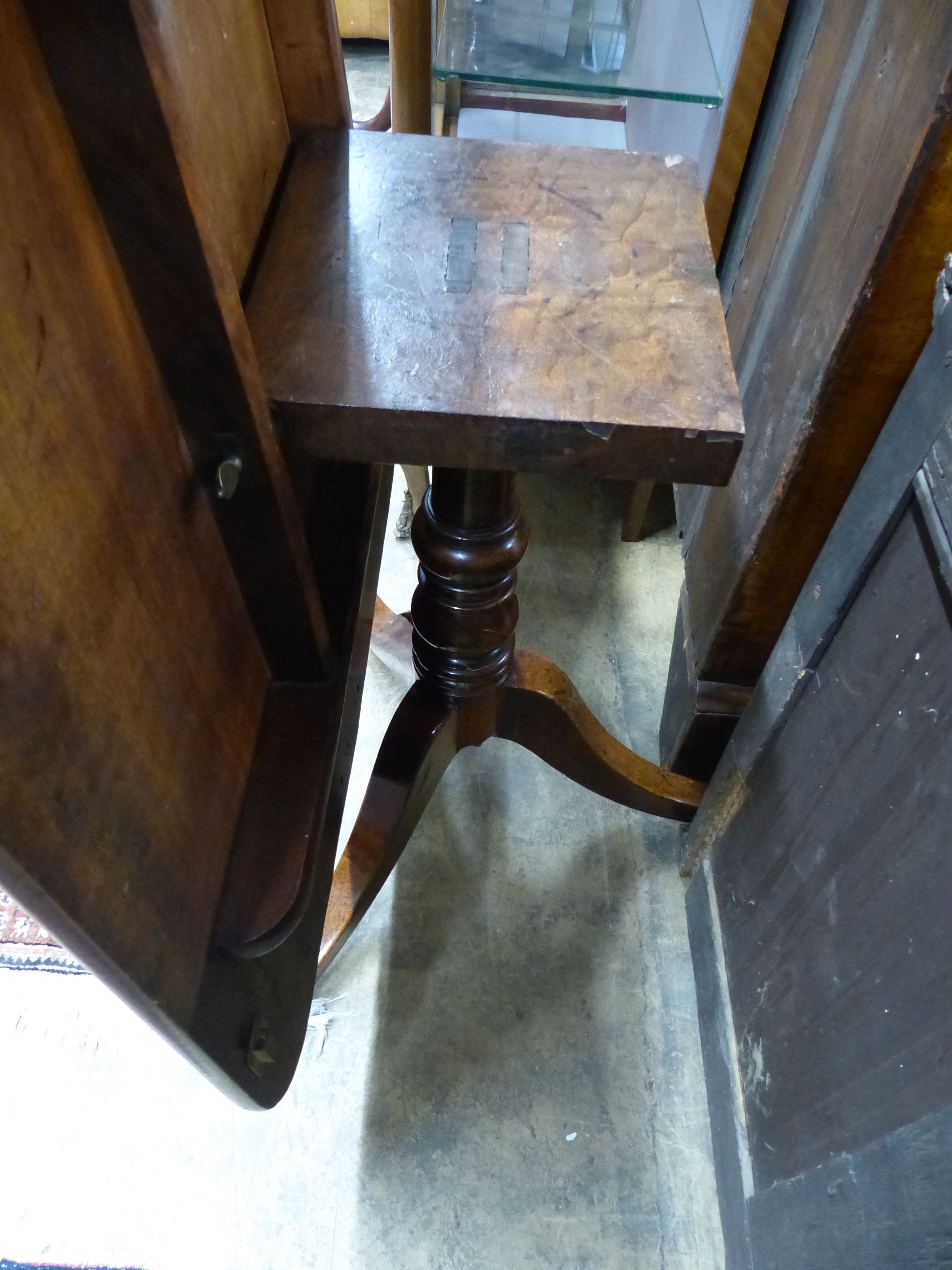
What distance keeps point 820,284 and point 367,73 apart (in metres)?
2.72

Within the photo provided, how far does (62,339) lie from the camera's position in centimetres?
32

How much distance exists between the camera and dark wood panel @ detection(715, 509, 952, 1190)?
1.66ft

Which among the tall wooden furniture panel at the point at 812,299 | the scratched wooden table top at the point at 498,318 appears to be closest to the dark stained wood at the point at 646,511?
the tall wooden furniture panel at the point at 812,299

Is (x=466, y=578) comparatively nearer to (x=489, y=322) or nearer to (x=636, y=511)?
(x=489, y=322)

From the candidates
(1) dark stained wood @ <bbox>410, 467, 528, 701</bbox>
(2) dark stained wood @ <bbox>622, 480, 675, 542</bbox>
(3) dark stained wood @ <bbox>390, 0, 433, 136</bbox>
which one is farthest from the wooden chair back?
(2) dark stained wood @ <bbox>622, 480, 675, 542</bbox>

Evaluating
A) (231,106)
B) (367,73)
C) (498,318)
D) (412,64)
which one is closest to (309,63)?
(231,106)

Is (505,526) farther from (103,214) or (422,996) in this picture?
(422,996)

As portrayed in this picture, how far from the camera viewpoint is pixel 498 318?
1.67ft

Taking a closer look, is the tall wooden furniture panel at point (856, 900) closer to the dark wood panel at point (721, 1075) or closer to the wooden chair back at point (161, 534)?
the dark wood panel at point (721, 1075)

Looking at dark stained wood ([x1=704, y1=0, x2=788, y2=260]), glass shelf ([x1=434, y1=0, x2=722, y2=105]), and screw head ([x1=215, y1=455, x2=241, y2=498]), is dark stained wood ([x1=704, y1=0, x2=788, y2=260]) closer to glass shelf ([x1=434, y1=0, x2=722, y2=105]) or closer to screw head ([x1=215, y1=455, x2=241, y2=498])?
glass shelf ([x1=434, y1=0, x2=722, y2=105])

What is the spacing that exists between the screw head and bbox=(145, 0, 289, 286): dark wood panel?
10cm

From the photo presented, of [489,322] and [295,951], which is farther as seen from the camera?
[295,951]

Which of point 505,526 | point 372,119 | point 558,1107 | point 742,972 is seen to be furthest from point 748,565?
point 372,119

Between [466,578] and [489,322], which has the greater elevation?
[489,322]
